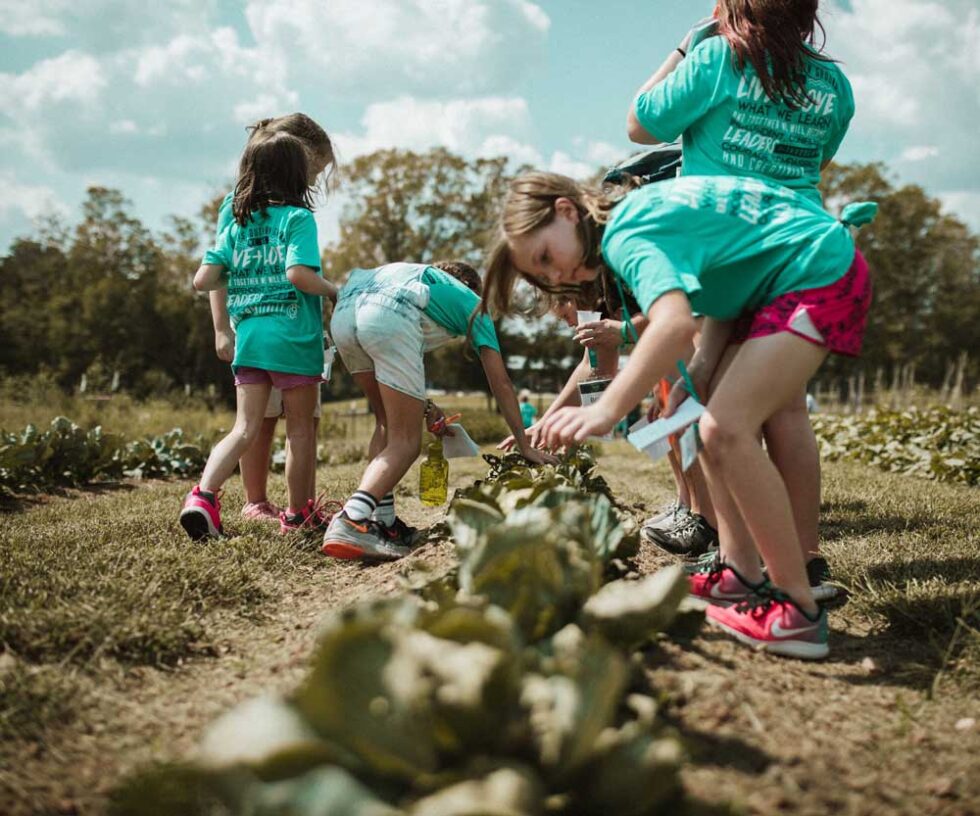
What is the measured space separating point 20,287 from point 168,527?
133 feet

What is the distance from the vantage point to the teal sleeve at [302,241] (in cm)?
359

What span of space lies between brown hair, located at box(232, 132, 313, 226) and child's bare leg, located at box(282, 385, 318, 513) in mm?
898

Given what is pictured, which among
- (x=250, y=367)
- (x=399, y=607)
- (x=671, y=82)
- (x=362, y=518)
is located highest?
(x=671, y=82)

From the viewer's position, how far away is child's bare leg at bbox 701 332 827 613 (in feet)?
6.86

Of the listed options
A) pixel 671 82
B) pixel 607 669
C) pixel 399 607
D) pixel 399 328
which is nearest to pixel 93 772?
pixel 399 607

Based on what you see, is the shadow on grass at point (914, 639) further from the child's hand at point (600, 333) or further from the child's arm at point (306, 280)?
the child's arm at point (306, 280)

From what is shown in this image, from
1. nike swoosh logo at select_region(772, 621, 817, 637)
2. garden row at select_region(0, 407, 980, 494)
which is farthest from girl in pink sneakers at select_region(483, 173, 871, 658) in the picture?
garden row at select_region(0, 407, 980, 494)

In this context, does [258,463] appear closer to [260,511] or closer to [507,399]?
[260,511]

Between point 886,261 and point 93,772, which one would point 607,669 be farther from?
point 886,261

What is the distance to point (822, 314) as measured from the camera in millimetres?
2154

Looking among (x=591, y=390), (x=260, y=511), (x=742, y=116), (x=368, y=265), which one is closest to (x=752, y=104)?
(x=742, y=116)

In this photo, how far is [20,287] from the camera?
37.5 m

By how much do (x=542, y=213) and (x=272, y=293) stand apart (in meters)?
1.95

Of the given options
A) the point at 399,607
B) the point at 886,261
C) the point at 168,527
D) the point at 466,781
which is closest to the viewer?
the point at 466,781
